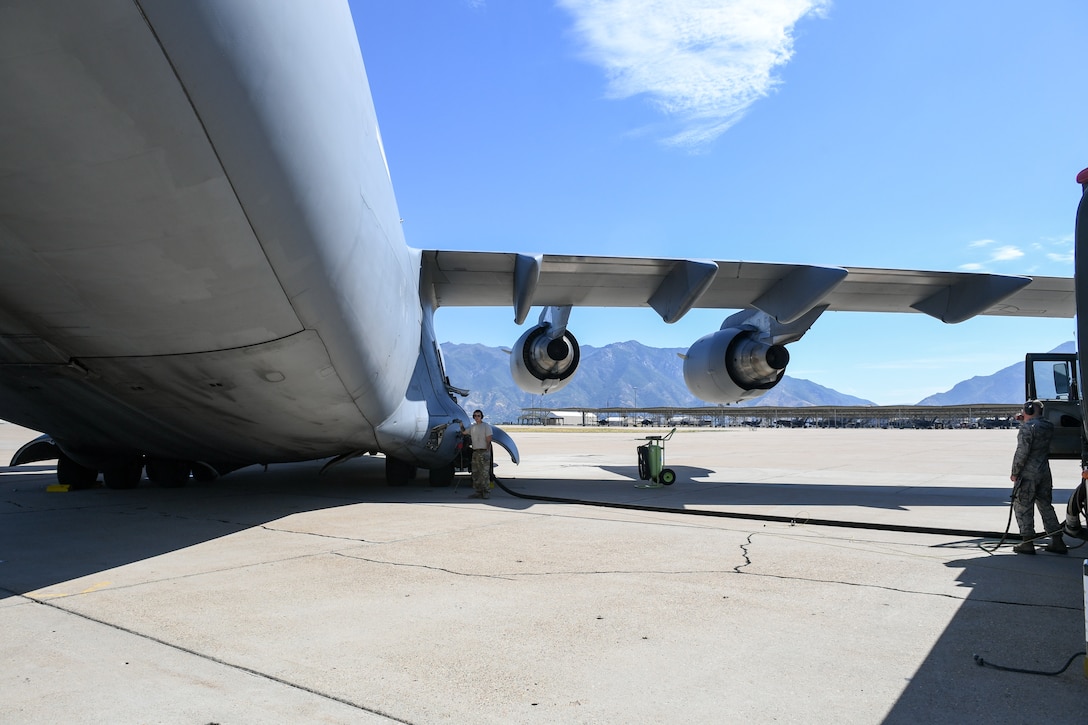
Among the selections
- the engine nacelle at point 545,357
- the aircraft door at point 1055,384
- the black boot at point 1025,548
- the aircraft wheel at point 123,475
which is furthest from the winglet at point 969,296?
the aircraft wheel at point 123,475

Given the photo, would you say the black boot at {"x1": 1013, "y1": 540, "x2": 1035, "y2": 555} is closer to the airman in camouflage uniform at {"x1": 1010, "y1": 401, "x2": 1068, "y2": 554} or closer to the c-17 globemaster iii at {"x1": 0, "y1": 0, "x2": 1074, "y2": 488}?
the airman in camouflage uniform at {"x1": 1010, "y1": 401, "x2": 1068, "y2": 554}

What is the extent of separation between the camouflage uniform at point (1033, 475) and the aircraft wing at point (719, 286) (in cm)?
483

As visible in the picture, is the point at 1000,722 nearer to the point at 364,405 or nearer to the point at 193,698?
the point at 193,698

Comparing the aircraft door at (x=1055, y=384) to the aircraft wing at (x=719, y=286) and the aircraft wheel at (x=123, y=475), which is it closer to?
the aircraft wing at (x=719, y=286)

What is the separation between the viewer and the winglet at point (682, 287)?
391 inches

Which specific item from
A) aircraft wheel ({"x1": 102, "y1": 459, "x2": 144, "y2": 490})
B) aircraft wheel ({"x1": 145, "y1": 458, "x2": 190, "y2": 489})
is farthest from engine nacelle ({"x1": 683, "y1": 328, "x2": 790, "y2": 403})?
aircraft wheel ({"x1": 102, "y1": 459, "x2": 144, "y2": 490})

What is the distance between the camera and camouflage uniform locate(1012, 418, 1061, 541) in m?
5.49

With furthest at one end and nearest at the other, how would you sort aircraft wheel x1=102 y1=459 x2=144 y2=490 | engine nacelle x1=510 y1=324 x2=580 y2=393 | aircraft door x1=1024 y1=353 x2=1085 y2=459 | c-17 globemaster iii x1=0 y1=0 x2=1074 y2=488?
engine nacelle x1=510 y1=324 x2=580 y2=393, aircraft wheel x1=102 y1=459 x2=144 y2=490, aircraft door x1=1024 y1=353 x2=1085 y2=459, c-17 globemaster iii x1=0 y1=0 x2=1074 y2=488

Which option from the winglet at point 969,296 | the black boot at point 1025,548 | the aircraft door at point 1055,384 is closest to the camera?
the black boot at point 1025,548

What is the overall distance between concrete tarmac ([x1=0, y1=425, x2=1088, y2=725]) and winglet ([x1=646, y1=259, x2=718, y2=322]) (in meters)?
3.61

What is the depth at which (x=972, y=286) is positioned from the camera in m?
11.2

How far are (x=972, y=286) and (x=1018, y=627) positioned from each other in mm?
9221

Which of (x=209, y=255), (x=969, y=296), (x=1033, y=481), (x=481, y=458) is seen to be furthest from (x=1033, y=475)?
(x=969, y=296)

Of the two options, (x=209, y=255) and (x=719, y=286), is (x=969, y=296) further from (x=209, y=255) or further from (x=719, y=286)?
(x=209, y=255)
